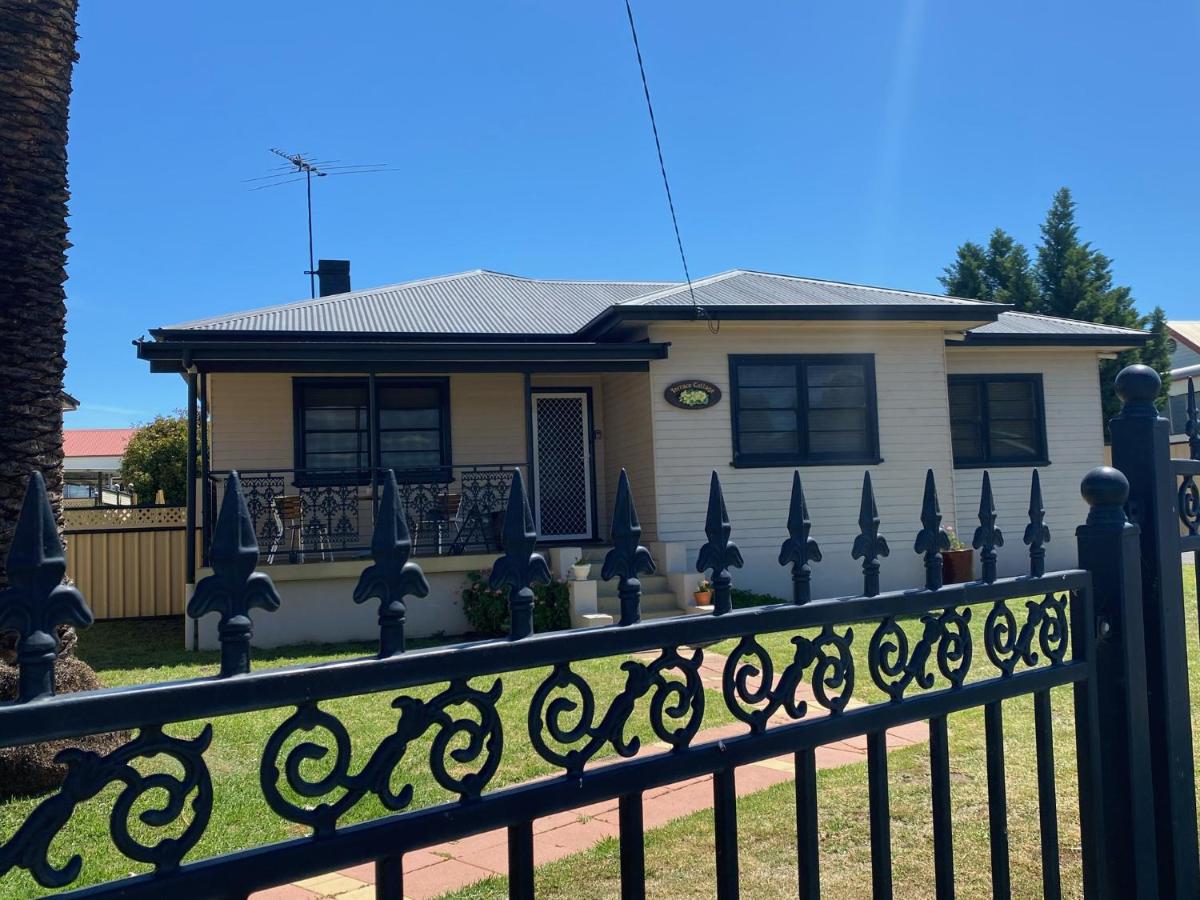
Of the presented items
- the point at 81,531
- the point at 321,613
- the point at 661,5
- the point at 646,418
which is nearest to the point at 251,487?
the point at 321,613

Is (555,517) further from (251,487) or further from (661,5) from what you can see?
(661,5)

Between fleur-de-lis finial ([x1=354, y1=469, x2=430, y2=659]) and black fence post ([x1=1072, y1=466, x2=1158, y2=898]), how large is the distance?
6.31ft

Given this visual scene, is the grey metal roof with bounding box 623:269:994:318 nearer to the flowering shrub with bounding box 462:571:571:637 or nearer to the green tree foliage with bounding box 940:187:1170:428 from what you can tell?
the flowering shrub with bounding box 462:571:571:637

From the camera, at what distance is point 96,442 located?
174 ft

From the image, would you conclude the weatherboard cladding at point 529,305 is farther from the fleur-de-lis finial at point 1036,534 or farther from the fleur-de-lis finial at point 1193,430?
the fleur-de-lis finial at point 1036,534

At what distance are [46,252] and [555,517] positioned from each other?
30.5 ft

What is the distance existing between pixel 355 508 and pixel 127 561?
395cm

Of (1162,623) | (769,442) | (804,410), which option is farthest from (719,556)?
(804,410)

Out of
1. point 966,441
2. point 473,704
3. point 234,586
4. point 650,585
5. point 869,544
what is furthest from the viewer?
point 966,441

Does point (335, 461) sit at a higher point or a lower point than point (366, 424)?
lower

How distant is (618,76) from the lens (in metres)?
4.44

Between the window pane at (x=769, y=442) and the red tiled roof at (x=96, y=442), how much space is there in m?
45.6

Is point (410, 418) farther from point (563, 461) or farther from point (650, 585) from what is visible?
point (650, 585)

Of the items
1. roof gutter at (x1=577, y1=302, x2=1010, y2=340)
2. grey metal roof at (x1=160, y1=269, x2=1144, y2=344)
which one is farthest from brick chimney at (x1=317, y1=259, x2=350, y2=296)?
roof gutter at (x1=577, y1=302, x2=1010, y2=340)
